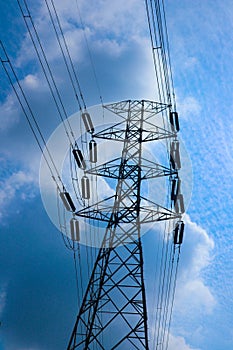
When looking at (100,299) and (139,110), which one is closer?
(100,299)

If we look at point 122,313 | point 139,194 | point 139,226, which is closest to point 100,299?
point 122,313

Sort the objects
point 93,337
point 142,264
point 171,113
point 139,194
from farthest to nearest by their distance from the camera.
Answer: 1. point 171,113
2. point 139,194
3. point 142,264
4. point 93,337

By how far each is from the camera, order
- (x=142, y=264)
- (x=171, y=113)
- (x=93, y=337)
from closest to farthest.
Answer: (x=93, y=337), (x=142, y=264), (x=171, y=113)

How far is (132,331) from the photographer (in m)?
16.5

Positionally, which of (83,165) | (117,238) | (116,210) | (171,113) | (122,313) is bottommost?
(122,313)

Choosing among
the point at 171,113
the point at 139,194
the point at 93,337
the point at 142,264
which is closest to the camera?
the point at 93,337

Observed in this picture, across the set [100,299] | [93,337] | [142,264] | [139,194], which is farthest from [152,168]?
[93,337]

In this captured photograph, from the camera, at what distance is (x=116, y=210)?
18516mm

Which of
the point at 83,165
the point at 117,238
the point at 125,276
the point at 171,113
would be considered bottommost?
the point at 125,276

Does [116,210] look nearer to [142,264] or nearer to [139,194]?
[139,194]

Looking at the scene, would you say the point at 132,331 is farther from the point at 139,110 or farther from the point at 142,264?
the point at 139,110

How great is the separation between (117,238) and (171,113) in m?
7.32

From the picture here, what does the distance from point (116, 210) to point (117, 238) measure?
127cm

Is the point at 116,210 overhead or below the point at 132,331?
overhead
